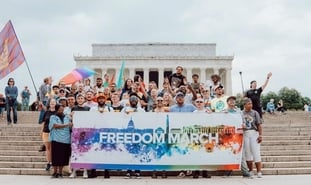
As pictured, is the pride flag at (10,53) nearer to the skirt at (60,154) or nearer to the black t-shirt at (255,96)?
the skirt at (60,154)

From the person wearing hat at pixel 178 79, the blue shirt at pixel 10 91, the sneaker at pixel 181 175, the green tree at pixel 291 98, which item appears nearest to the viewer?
the sneaker at pixel 181 175

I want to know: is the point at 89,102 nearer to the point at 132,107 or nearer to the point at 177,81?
the point at 132,107

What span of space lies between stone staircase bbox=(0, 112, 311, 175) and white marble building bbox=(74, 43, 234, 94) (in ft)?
184

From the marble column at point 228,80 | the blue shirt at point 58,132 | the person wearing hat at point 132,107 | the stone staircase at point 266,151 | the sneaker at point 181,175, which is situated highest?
the marble column at point 228,80

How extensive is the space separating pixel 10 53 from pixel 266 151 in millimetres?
9337

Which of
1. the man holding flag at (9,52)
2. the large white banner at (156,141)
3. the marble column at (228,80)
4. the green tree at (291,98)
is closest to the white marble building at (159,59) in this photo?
the marble column at (228,80)

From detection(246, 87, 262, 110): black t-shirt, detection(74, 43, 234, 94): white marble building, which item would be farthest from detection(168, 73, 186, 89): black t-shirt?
detection(74, 43, 234, 94): white marble building

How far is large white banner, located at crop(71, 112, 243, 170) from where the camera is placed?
10.2 meters

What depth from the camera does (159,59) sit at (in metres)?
70.6

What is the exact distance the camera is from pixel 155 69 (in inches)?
2849

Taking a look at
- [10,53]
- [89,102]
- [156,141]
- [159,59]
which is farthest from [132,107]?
[159,59]

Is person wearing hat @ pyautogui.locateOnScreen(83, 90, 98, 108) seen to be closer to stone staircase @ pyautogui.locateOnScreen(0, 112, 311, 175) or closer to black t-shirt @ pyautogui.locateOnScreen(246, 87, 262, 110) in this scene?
stone staircase @ pyautogui.locateOnScreen(0, 112, 311, 175)

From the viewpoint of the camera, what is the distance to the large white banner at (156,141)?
33.4 feet

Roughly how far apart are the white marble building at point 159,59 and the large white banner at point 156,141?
60162mm
